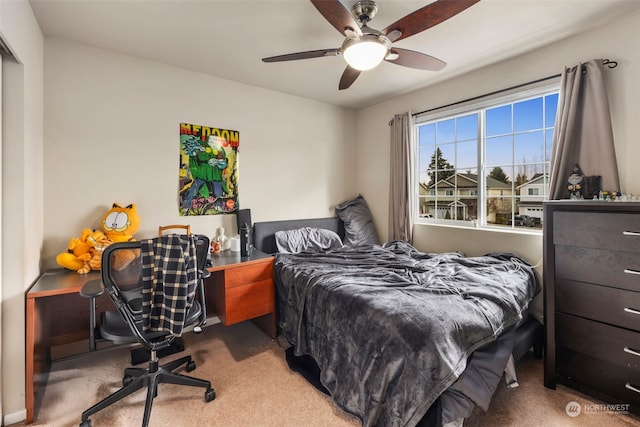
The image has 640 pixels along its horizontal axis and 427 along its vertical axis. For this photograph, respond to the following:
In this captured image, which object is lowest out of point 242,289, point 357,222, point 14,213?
point 242,289

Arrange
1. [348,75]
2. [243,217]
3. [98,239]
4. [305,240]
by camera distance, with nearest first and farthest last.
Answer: [98,239]
[348,75]
[243,217]
[305,240]

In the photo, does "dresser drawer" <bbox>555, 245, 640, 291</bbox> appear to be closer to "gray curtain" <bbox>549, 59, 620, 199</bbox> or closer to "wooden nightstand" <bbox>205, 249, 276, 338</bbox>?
"gray curtain" <bbox>549, 59, 620, 199</bbox>

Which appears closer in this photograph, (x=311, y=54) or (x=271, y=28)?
(x=311, y=54)

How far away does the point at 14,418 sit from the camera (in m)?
1.61

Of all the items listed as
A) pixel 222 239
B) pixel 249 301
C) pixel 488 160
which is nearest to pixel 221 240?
pixel 222 239

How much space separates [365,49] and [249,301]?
1.99m

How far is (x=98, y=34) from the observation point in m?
2.16

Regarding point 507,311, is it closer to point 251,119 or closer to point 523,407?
point 523,407

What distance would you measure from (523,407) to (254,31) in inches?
118

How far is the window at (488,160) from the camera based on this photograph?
256 cm

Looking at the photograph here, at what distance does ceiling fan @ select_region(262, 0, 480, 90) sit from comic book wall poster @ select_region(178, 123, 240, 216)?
4.05ft

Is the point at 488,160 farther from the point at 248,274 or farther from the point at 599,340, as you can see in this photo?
the point at 248,274

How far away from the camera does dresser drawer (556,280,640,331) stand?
64.1 inches

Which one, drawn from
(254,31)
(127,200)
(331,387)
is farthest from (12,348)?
(254,31)
